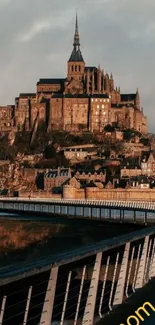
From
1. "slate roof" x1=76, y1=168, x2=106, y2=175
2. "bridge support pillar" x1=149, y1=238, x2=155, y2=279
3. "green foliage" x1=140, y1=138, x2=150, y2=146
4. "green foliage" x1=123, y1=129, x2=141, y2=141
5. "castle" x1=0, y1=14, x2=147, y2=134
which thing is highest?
"castle" x1=0, y1=14, x2=147, y2=134

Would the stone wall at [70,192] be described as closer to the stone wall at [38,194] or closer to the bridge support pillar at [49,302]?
the stone wall at [38,194]

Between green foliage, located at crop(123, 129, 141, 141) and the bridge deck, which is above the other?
green foliage, located at crop(123, 129, 141, 141)

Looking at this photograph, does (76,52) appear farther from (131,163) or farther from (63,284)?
(63,284)

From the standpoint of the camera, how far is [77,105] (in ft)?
376

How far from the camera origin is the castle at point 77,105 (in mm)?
113688

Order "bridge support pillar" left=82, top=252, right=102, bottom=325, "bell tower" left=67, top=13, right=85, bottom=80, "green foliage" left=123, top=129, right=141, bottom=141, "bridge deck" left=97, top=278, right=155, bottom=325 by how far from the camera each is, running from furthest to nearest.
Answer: "bell tower" left=67, top=13, right=85, bottom=80 → "green foliage" left=123, top=129, right=141, bottom=141 → "bridge deck" left=97, top=278, right=155, bottom=325 → "bridge support pillar" left=82, top=252, right=102, bottom=325

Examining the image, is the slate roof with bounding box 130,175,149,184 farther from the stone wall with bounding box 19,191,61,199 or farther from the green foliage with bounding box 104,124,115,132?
the green foliage with bounding box 104,124,115,132

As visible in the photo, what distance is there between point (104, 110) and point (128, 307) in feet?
336

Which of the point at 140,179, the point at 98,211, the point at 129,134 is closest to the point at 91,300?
the point at 98,211

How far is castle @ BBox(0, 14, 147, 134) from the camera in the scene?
373 feet

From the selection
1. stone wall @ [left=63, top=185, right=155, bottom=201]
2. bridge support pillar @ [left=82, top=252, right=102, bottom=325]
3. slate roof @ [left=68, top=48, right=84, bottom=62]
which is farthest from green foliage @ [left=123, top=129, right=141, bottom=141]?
bridge support pillar @ [left=82, top=252, right=102, bottom=325]

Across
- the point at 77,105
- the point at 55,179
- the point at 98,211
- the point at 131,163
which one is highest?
the point at 77,105

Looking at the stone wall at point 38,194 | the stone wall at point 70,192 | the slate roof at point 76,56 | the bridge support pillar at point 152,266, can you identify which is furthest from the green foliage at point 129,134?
the bridge support pillar at point 152,266

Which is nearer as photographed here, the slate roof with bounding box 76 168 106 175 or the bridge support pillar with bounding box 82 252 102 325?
the bridge support pillar with bounding box 82 252 102 325
